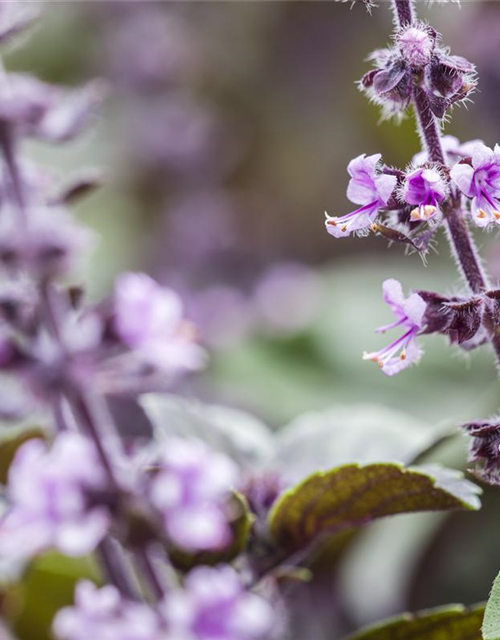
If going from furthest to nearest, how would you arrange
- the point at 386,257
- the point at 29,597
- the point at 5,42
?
1. the point at 386,257
2. the point at 29,597
3. the point at 5,42

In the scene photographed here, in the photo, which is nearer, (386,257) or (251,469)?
(251,469)

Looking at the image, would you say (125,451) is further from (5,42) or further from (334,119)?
(334,119)

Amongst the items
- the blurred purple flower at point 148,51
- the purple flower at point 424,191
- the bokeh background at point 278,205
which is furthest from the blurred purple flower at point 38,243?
the blurred purple flower at point 148,51

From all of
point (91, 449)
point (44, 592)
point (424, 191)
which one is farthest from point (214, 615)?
point (44, 592)

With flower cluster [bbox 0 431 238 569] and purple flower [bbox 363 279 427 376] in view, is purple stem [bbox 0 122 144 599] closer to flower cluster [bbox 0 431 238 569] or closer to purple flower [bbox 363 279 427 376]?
flower cluster [bbox 0 431 238 569]

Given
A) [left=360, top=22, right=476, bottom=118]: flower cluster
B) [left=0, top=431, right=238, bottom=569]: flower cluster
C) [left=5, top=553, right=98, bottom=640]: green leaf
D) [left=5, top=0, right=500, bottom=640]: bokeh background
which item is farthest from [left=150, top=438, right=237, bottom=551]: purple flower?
[left=5, top=0, right=500, bottom=640]: bokeh background

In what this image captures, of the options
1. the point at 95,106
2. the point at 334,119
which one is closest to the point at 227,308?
the point at 334,119
